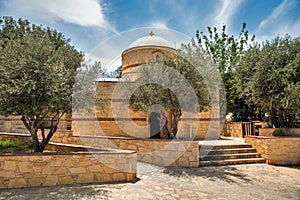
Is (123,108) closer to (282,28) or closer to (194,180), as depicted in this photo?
(194,180)

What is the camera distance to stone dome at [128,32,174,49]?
17141 mm

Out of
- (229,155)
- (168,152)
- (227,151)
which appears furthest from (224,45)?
(168,152)

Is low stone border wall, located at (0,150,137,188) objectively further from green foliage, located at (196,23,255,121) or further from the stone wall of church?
green foliage, located at (196,23,255,121)

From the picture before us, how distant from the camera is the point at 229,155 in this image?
9.51 metres

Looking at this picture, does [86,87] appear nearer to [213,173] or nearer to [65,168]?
[65,168]

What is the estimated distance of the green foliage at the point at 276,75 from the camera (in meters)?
9.58

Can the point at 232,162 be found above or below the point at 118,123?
below

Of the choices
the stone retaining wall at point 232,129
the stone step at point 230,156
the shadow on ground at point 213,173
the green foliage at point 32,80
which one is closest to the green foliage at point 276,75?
the stone step at point 230,156

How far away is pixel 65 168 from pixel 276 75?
9.31 meters

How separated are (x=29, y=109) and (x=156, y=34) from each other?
47.9ft

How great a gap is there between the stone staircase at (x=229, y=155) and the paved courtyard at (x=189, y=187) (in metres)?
0.94

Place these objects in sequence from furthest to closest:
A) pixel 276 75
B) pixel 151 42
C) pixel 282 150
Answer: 1. pixel 151 42
2. pixel 276 75
3. pixel 282 150

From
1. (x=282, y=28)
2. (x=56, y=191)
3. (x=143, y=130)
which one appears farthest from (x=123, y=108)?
(x=282, y=28)

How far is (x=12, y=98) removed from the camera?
609cm
